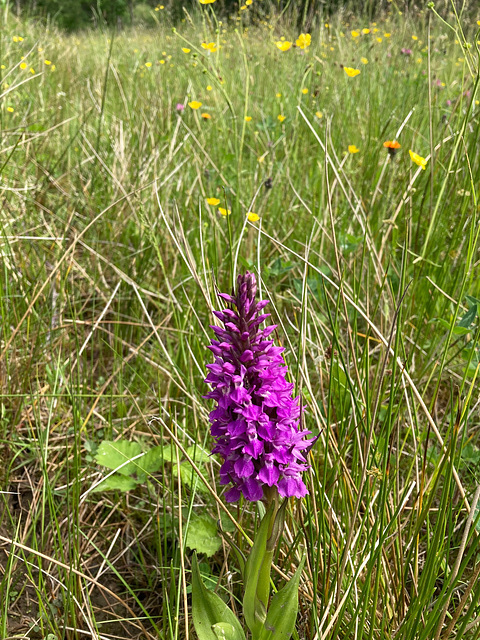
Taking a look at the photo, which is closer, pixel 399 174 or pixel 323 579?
pixel 323 579

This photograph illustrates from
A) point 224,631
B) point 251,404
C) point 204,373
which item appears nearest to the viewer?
point 251,404

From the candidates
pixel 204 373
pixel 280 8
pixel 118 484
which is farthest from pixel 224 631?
pixel 280 8

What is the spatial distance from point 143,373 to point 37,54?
4.38m

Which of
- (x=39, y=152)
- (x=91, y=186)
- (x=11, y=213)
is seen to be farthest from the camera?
(x=39, y=152)

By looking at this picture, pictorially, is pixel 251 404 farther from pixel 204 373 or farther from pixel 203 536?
pixel 204 373

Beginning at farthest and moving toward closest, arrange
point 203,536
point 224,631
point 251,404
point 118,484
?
point 118,484
point 203,536
point 224,631
point 251,404

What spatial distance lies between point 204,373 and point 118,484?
0.40 m

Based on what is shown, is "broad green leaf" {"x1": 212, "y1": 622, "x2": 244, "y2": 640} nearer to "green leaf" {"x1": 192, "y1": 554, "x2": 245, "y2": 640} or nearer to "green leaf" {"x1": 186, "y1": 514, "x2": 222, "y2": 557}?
"green leaf" {"x1": 192, "y1": 554, "x2": 245, "y2": 640}

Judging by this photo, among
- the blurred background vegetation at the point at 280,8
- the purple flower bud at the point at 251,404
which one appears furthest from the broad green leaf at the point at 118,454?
the blurred background vegetation at the point at 280,8

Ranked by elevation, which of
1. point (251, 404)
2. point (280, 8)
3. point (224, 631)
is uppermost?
point (280, 8)

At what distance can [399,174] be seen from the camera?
8.95ft

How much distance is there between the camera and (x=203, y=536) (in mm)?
1293

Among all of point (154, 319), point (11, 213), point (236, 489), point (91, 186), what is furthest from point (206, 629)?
point (91, 186)

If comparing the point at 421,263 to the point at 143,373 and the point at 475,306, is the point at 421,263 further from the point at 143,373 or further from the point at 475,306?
the point at 143,373
